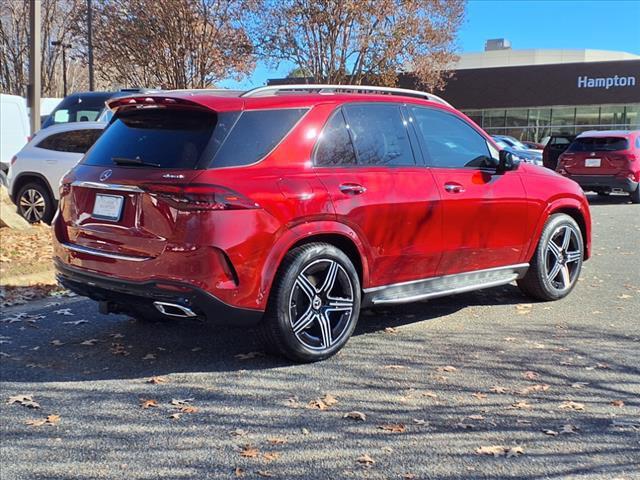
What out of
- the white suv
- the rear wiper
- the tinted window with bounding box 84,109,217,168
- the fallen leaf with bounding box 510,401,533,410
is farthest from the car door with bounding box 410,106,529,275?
the white suv

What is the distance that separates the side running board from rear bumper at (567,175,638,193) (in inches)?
420

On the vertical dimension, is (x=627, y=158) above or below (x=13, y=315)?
above

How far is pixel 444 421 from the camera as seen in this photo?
3.85 meters

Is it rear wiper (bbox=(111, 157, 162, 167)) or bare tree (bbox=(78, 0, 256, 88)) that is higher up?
bare tree (bbox=(78, 0, 256, 88))

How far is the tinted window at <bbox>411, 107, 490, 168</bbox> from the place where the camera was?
222 inches

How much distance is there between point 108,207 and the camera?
4570 millimetres

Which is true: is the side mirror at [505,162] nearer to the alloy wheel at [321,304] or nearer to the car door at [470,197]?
the car door at [470,197]

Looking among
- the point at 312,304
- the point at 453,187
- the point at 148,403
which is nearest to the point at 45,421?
the point at 148,403

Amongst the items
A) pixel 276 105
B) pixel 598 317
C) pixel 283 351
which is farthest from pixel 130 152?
pixel 598 317

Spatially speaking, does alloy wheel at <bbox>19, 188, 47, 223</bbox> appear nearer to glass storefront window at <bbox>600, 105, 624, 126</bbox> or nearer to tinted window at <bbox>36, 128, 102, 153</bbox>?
tinted window at <bbox>36, 128, 102, 153</bbox>

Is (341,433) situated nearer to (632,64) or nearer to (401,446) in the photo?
(401,446)

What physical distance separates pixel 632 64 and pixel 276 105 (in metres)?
37.6

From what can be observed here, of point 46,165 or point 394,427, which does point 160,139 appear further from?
point 46,165

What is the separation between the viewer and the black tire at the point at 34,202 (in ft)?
37.3
